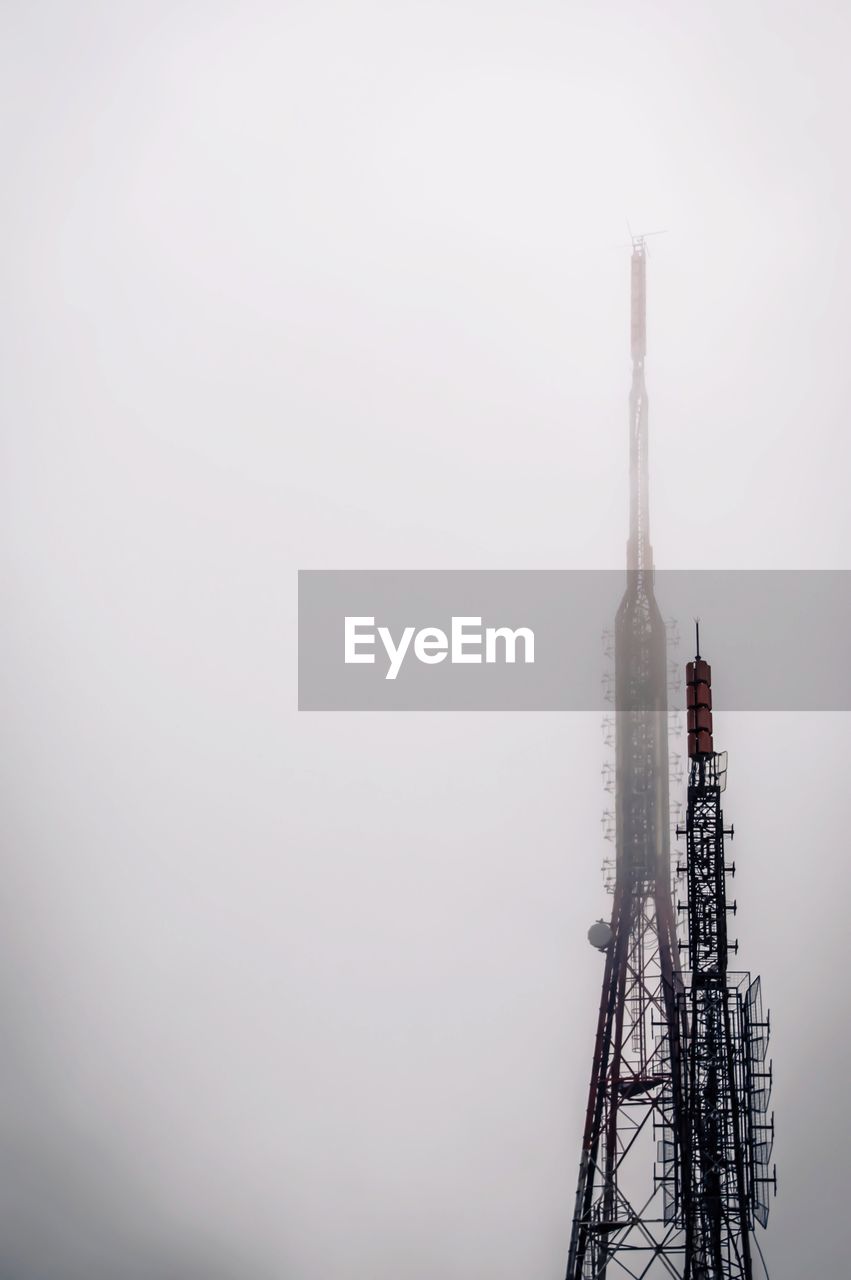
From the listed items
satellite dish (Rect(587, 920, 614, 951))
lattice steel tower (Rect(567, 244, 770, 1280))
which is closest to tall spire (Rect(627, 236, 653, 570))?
lattice steel tower (Rect(567, 244, 770, 1280))

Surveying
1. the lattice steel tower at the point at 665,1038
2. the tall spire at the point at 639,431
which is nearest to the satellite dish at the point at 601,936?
the lattice steel tower at the point at 665,1038

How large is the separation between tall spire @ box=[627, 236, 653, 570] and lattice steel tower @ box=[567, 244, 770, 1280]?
357cm

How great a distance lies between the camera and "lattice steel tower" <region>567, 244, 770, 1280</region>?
63094 mm

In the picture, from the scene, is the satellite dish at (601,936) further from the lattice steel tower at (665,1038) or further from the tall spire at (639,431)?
the tall spire at (639,431)

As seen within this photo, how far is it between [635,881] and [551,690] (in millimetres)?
18816

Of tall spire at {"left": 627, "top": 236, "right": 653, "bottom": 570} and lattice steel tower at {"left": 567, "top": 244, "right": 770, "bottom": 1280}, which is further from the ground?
tall spire at {"left": 627, "top": 236, "right": 653, "bottom": 570}

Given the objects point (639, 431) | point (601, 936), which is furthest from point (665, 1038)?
point (639, 431)

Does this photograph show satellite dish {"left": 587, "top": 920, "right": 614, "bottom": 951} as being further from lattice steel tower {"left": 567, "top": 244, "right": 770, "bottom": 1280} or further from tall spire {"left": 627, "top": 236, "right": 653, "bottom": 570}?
tall spire {"left": 627, "top": 236, "right": 653, "bottom": 570}

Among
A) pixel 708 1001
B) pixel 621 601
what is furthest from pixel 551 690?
pixel 708 1001

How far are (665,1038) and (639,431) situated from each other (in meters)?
27.3

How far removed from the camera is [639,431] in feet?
244

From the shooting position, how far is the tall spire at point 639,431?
72.2 metres

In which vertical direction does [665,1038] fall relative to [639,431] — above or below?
below

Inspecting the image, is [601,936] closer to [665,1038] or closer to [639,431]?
[665,1038]
